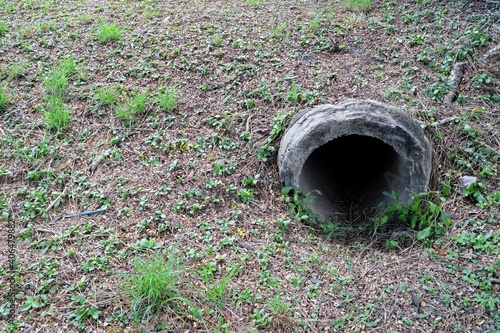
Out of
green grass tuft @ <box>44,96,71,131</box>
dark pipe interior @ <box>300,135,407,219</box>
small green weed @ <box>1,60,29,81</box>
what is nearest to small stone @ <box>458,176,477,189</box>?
dark pipe interior @ <box>300,135,407,219</box>

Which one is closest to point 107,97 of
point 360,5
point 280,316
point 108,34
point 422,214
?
point 108,34

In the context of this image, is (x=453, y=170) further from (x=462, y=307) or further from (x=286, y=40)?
(x=286, y=40)

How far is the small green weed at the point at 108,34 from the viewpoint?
570 centimetres

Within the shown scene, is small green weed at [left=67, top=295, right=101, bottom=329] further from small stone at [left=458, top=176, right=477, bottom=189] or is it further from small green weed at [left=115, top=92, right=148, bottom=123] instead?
small stone at [left=458, top=176, right=477, bottom=189]

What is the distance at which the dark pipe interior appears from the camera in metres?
4.56

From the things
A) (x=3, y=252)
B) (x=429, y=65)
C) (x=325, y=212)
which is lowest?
(x=325, y=212)

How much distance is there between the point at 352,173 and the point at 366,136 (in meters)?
1.08

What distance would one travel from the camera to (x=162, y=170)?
4227mm

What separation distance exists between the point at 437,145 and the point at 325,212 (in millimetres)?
1182

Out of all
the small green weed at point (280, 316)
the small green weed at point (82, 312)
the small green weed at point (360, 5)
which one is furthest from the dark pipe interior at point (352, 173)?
the small green weed at point (82, 312)

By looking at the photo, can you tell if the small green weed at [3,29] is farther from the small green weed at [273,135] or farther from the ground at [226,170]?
the small green weed at [273,135]

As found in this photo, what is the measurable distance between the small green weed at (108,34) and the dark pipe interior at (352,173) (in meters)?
2.76

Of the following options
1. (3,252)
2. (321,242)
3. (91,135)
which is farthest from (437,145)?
(3,252)

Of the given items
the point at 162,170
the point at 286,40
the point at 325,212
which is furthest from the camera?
the point at 286,40
